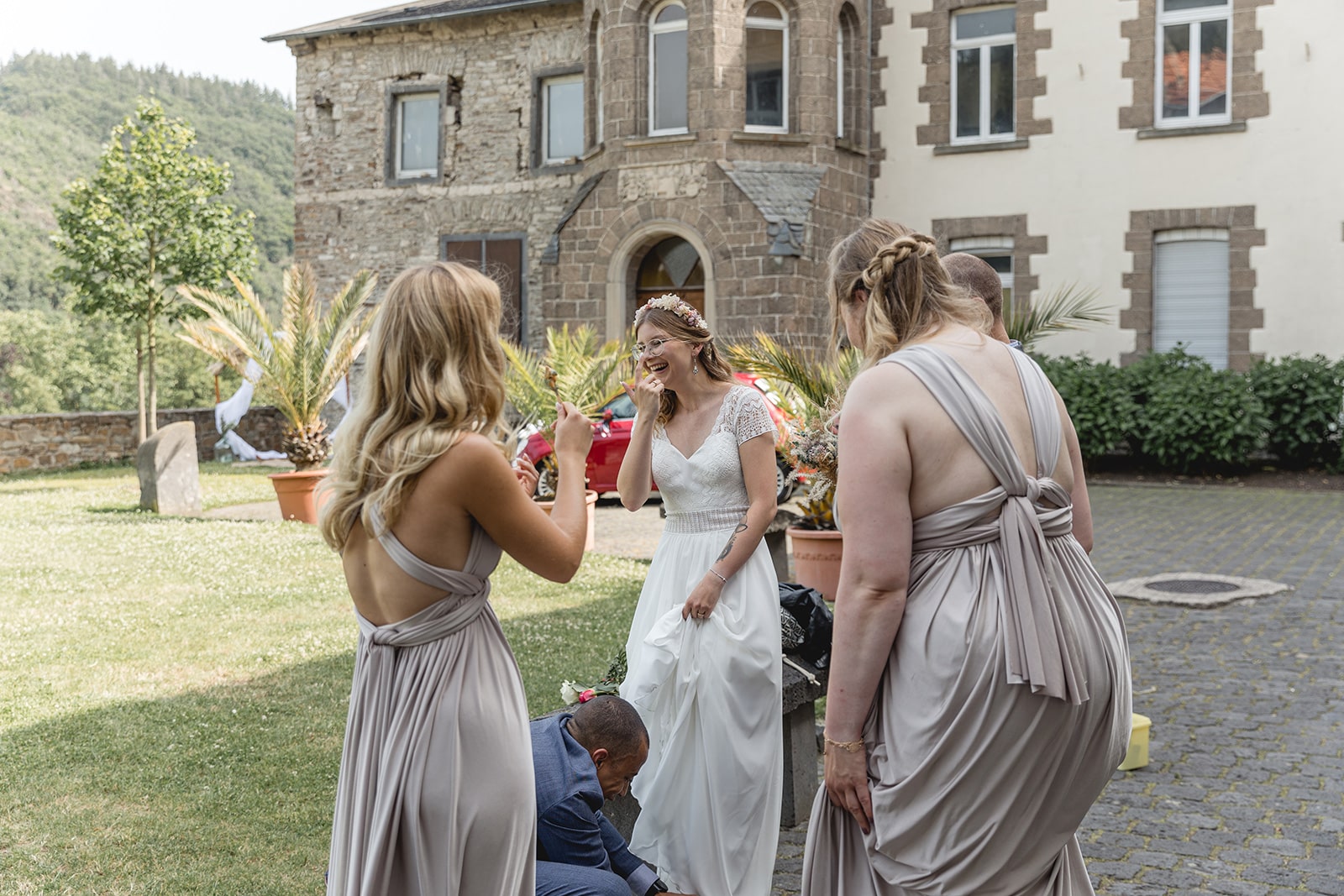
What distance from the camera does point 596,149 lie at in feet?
69.7

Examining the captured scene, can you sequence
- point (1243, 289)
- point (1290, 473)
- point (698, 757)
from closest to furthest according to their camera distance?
point (698, 757) < point (1290, 473) < point (1243, 289)

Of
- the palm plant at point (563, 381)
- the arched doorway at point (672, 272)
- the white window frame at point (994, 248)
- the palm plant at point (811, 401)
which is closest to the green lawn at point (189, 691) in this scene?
the palm plant at point (811, 401)

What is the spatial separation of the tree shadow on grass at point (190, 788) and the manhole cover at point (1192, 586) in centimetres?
495

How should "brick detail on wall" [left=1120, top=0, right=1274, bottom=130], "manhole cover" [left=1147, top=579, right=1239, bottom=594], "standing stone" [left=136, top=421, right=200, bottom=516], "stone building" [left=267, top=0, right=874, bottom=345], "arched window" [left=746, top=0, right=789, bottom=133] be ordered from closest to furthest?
"manhole cover" [left=1147, top=579, right=1239, bottom=594], "standing stone" [left=136, top=421, right=200, bottom=516], "brick detail on wall" [left=1120, top=0, right=1274, bottom=130], "stone building" [left=267, top=0, right=874, bottom=345], "arched window" [left=746, top=0, right=789, bottom=133]

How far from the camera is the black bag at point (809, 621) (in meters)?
4.98

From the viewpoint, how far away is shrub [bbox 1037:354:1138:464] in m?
18.3

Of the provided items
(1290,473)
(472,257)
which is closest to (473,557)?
(1290,473)

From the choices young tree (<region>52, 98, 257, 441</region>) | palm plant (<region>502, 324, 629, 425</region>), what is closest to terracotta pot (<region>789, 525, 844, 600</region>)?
palm plant (<region>502, 324, 629, 425</region>)

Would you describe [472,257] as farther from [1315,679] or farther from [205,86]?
[205,86]

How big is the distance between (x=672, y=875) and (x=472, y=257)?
20905 millimetres

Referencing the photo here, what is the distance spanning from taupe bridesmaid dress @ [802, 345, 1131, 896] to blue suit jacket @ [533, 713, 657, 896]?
1.02m

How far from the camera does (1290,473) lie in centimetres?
1783

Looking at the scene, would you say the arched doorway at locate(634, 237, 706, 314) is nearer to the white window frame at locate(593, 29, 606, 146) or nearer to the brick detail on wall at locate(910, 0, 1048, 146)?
the white window frame at locate(593, 29, 606, 146)

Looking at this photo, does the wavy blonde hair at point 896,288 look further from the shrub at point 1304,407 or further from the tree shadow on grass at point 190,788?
the shrub at point 1304,407
